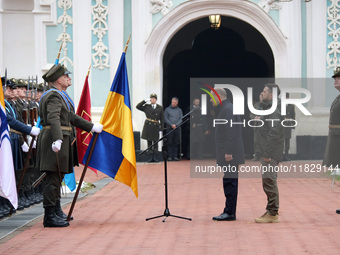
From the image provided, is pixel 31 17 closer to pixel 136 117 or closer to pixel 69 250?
pixel 136 117

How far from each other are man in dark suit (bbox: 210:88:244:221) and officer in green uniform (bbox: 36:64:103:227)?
188 centimetres

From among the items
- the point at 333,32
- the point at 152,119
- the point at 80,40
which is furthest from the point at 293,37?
the point at 80,40

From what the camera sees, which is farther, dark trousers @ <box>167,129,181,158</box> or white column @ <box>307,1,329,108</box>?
dark trousers @ <box>167,129,181,158</box>

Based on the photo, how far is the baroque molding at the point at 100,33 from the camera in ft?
70.6

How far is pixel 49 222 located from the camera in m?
9.40

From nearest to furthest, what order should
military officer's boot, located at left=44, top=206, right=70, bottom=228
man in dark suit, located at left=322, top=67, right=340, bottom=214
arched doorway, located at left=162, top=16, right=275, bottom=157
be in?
1. military officer's boot, located at left=44, top=206, right=70, bottom=228
2. man in dark suit, located at left=322, top=67, right=340, bottom=214
3. arched doorway, located at left=162, top=16, right=275, bottom=157

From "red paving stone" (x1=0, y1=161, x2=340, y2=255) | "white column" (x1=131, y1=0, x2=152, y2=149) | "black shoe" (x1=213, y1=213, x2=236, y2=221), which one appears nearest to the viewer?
"red paving stone" (x1=0, y1=161, x2=340, y2=255)

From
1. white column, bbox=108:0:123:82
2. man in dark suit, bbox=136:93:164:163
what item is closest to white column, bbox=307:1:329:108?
man in dark suit, bbox=136:93:164:163

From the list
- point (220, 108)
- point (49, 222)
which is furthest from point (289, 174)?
point (49, 222)

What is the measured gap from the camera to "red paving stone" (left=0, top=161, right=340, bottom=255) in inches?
309

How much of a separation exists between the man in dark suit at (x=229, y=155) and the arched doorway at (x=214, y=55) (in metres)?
14.9

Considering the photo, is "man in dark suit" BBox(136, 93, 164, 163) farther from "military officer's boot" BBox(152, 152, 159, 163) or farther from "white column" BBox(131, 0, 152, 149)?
"white column" BBox(131, 0, 152, 149)

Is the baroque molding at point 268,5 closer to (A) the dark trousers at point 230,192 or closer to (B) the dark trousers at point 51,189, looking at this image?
(A) the dark trousers at point 230,192

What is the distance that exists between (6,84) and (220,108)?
300cm
